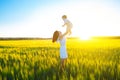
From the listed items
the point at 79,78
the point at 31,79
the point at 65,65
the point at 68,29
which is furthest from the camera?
the point at 65,65

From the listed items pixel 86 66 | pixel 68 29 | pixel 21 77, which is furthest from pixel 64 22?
pixel 21 77

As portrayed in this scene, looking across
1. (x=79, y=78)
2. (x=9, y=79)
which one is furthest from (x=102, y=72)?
(x=9, y=79)


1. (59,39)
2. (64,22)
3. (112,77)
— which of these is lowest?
(112,77)

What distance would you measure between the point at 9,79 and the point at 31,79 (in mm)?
674

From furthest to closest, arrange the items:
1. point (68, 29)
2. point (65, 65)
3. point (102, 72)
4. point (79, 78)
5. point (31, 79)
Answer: point (65, 65), point (68, 29), point (102, 72), point (31, 79), point (79, 78)

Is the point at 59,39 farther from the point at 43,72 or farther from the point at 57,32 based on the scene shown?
the point at 43,72

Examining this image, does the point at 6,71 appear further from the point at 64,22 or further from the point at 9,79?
the point at 64,22

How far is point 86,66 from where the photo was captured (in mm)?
7672

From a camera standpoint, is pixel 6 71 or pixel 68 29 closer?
pixel 6 71

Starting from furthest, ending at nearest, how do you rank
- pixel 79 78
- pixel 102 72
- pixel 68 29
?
1. pixel 68 29
2. pixel 102 72
3. pixel 79 78

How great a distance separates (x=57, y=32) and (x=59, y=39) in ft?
0.79

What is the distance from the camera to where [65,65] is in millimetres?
8219

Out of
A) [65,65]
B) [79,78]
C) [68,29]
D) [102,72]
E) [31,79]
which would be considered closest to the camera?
[79,78]

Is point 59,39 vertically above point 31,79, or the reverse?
point 59,39
